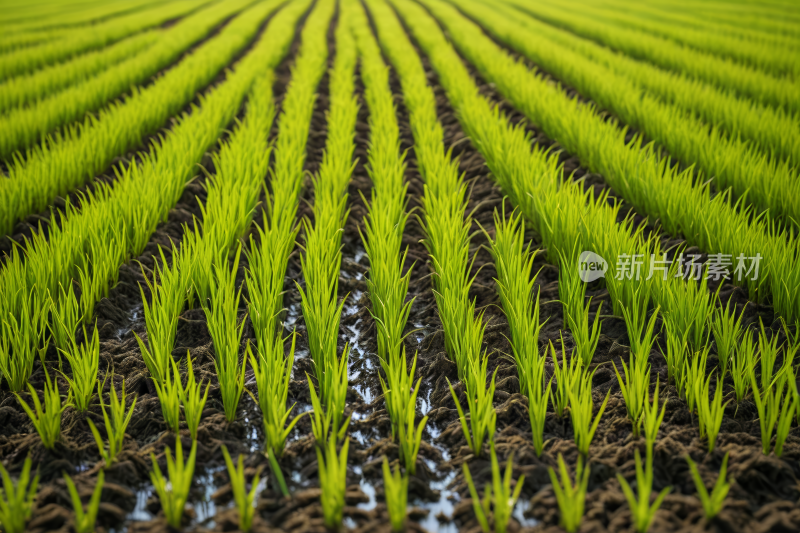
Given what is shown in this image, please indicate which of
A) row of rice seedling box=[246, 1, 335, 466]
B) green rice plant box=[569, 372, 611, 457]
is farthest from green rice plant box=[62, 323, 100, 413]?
green rice plant box=[569, 372, 611, 457]

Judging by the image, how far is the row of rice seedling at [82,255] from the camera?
1.91 m

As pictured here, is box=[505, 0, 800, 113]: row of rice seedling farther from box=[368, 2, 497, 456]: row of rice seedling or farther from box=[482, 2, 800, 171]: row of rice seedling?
box=[368, 2, 497, 456]: row of rice seedling

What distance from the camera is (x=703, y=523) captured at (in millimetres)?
1291

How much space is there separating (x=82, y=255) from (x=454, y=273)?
149 centimetres

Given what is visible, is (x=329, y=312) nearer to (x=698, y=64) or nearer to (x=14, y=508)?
(x=14, y=508)

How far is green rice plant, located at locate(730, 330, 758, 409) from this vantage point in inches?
66.5

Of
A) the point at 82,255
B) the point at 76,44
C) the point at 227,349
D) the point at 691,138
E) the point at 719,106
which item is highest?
the point at 76,44

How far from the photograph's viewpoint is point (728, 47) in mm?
7480

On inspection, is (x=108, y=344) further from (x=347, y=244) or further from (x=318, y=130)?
(x=318, y=130)

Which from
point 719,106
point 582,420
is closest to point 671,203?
point 582,420

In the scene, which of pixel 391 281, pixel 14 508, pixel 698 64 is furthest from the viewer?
pixel 698 64

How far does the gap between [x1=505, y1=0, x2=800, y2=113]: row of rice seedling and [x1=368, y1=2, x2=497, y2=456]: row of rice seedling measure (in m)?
2.84

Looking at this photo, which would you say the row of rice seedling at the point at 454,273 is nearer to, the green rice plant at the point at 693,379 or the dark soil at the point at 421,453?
the dark soil at the point at 421,453

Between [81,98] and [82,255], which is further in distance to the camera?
[81,98]
